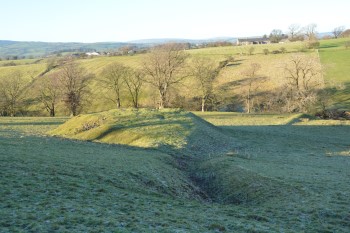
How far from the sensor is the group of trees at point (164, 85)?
79.5 m

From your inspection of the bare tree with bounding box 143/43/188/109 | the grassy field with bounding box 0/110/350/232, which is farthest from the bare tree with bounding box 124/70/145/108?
the grassy field with bounding box 0/110/350/232

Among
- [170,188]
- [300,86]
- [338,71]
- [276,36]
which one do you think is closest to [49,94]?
[300,86]

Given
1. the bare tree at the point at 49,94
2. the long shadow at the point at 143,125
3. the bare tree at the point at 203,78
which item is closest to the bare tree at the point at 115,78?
the bare tree at the point at 49,94

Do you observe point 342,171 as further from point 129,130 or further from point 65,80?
point 65,80

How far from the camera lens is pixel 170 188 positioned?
21094 mm

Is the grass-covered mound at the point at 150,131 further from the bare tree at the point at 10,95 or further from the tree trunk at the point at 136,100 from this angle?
the bare tree at the point at 10,95

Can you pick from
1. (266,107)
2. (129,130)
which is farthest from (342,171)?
(266,107)

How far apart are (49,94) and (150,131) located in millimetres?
64430

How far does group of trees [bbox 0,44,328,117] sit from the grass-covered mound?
116ft

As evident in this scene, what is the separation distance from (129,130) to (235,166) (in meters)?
16.1

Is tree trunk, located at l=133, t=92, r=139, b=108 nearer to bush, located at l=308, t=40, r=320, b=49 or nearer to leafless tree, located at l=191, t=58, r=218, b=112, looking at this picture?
leafless tree, located at l=191, t=58, r=218, b=112

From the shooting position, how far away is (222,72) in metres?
113

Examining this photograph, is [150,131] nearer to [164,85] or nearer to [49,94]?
[164,85]

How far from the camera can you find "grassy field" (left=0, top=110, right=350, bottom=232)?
44.0ft
